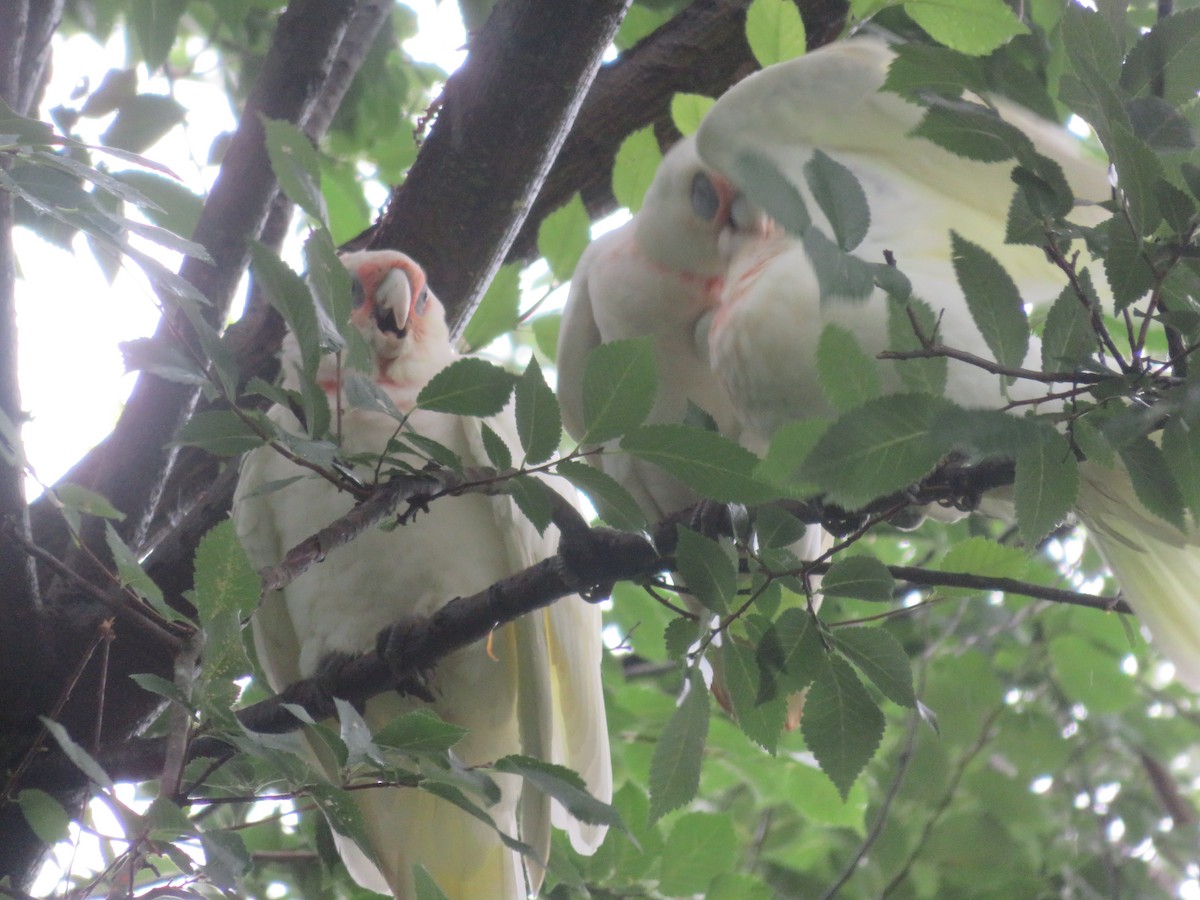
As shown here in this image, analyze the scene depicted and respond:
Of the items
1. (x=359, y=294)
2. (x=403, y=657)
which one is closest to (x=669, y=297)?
(x=359, y=294)

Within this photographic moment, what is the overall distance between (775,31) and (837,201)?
690 mm

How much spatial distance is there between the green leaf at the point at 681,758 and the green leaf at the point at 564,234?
85 cm

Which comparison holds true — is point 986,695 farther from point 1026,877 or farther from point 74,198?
point 74,198

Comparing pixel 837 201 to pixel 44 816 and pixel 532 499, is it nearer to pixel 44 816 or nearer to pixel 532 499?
pixel 532 499

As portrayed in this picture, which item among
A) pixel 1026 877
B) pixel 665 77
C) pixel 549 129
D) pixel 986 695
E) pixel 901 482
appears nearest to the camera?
pixel 901 482

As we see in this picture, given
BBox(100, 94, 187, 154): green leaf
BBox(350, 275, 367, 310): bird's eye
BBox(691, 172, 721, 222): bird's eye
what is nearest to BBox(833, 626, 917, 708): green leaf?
BBox(691, 172, 721, 222): bird's eye

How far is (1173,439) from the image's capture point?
2.72 ft

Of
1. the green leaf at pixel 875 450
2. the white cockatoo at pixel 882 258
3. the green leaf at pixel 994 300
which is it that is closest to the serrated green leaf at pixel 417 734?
the green leaf at pixel 875 450

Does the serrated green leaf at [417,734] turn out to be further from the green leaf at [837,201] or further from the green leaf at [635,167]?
the green leaf at [635,167]

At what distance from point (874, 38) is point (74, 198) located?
3.41 feet

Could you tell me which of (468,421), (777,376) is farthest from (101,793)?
(468,421)

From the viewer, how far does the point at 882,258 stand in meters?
1.49

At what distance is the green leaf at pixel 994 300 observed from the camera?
883 mm

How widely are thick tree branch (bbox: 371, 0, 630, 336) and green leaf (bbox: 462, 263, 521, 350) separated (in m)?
0.19
